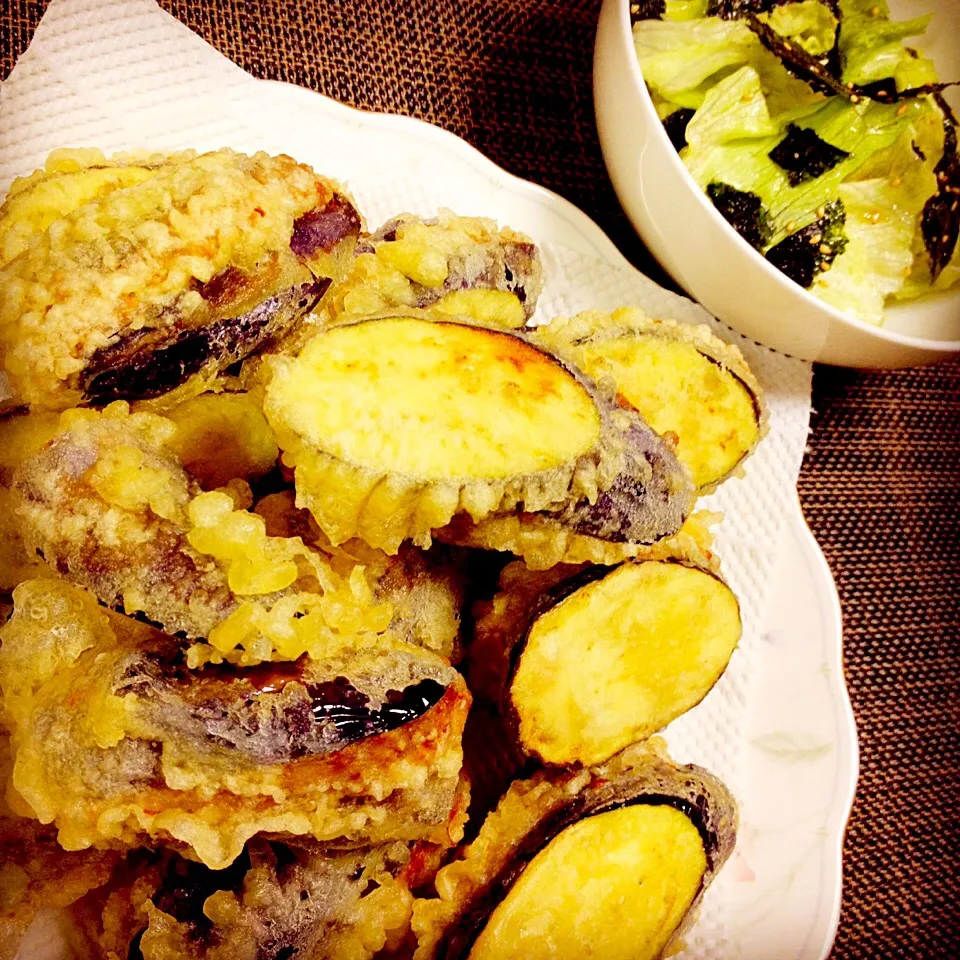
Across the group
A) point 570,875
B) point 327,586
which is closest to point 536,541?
point 327,586

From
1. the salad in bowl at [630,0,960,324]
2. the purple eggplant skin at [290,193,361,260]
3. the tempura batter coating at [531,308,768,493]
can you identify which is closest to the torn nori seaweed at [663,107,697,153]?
the salad in bowl at [630,0,960,324]

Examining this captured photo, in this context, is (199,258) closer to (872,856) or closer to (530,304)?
(530,304)

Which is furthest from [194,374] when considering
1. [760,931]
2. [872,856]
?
[872,856]

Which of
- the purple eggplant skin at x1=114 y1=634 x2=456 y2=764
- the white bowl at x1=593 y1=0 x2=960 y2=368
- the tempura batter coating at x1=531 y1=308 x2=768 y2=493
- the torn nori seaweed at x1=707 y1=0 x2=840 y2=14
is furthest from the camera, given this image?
the torn nori seaweed at x1=707 y1=0 x2=840 y2=14

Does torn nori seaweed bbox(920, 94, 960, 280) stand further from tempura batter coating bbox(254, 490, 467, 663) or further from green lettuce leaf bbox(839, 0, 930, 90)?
tempura batter coating bbox(254, 490, 467, 663)

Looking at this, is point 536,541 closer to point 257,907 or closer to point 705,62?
point 257,907

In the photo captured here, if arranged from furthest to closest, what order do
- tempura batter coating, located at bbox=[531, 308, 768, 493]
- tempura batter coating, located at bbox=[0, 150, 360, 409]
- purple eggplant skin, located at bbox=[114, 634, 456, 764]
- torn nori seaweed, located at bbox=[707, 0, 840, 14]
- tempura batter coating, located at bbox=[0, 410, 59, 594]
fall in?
torn nori seaweed, located at bbox=[707, 0, 840, 14]
tempura batter coating, located at bbox=[531, 308, 768, 493]
tempura batter coating, located at bbox=[0, 410, 59, 594]
tempura batter coating, located at bbox=[0, 150, 360, 409]
purple eggplant skin, located at bbox=[114, 634, 456, 764]

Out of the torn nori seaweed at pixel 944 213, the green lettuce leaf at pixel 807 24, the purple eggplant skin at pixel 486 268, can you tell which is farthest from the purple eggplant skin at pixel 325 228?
the torn nori seaweed at pixel 944 213
